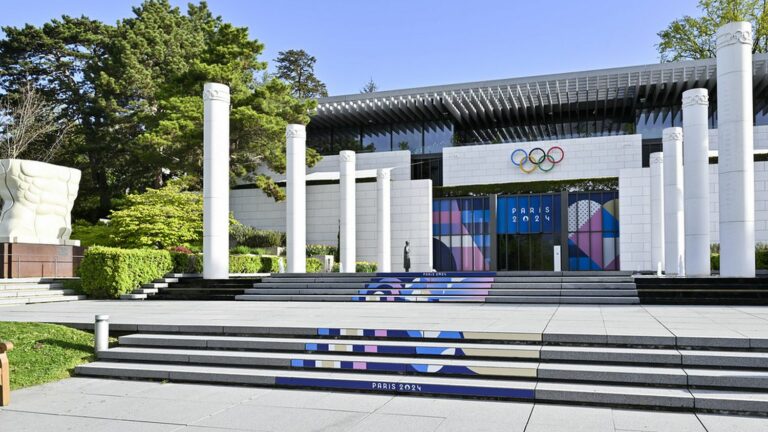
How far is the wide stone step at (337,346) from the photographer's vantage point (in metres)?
9.16

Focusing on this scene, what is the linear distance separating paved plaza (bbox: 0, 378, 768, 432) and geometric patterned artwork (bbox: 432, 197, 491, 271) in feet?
99.5

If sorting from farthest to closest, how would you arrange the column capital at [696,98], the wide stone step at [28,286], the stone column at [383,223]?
the stone column at [383,223] → the column capital at [696,98] → the wide stone step at [28,286]

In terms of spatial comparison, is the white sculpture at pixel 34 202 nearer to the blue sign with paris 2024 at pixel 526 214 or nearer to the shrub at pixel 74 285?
the shrub at pixel 74 285

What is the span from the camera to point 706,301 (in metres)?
15.6

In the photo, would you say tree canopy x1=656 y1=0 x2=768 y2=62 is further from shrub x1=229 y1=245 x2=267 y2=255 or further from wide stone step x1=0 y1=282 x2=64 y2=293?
wide stone step x1=0 y1=282 x2=64 y2=293

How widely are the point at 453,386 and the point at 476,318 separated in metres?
4.23

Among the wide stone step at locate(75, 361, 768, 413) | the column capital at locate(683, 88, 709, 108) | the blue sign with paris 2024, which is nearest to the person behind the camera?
the wide stone step at locate(75, 361, 768, 413)

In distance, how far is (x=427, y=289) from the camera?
18469 mm

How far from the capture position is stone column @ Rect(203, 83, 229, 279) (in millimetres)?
22094

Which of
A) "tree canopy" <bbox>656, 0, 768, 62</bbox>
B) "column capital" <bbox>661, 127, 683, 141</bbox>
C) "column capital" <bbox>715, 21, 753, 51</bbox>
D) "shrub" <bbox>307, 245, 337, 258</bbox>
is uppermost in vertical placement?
"tree canopy" <bbox>656, 0, 768, 62</bbox>

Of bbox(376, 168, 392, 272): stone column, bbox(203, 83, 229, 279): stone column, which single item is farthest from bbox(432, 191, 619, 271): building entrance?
bbox(203, 83, 229, 279): stone column

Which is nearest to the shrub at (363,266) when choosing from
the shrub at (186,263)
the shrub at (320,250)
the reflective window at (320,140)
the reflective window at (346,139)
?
the shrub at (320,250)

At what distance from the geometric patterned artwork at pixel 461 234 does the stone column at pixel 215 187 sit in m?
18.9

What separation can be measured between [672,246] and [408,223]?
55.3 feet
